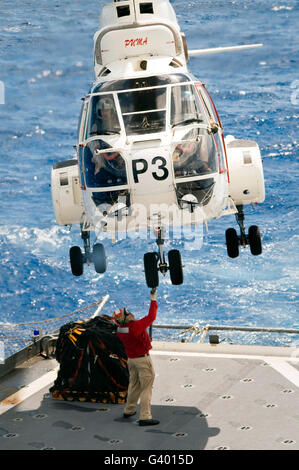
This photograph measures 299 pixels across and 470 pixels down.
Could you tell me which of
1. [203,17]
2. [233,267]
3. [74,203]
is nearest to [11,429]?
[74,203]

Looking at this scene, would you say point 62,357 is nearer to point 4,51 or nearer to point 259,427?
point 259,427

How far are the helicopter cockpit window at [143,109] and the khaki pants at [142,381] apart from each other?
14.7 feet

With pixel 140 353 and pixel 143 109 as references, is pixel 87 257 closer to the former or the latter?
pixel 143 109

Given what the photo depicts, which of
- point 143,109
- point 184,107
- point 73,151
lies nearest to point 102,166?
point 143,109

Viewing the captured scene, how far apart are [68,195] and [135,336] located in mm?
5456

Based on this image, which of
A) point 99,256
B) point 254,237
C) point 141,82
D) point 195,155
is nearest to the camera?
point 195,155

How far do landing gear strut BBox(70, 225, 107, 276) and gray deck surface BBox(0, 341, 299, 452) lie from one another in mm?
2333

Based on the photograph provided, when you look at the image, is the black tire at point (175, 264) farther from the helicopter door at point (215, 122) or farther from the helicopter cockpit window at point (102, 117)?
the helicopter cockpit window at point (102, 117)

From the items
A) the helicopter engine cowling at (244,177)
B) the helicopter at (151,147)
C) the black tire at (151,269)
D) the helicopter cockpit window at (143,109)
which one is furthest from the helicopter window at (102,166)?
the helicopter engine cowling at (244,177)

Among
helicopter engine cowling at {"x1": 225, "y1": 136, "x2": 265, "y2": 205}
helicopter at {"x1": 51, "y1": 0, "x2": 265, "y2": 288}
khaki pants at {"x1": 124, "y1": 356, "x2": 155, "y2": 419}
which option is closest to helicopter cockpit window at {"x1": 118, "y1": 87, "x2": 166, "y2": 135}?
helicopter at {"x1": 51, "y1": 0, "x2": 265, "y2": 288}

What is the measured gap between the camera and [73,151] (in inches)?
3078

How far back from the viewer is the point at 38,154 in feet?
272

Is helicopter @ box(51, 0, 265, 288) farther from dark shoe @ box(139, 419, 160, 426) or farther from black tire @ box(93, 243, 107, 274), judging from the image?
dark shoe @ box(139, 419, 160, 426)

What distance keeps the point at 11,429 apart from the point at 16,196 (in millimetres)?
65967
